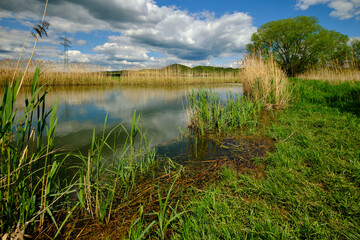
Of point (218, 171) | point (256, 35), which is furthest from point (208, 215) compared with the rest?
point (256, 35)

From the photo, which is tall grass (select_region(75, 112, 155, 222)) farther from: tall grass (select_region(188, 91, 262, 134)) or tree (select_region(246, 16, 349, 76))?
tree (select_region(246, 16, 349, 76))

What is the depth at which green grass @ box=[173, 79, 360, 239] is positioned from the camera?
119cm

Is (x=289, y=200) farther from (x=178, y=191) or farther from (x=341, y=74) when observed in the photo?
(x=341, y=74)

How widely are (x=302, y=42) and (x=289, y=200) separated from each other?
34082 millimetres

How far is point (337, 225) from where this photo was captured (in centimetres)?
121

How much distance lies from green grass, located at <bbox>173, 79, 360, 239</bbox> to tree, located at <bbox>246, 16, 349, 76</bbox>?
2951cm

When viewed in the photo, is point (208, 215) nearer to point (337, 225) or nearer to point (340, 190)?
point (337, 225)

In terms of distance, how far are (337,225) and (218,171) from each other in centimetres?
112

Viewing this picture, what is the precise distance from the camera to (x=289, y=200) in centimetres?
149

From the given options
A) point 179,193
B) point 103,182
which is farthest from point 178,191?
point 103,182

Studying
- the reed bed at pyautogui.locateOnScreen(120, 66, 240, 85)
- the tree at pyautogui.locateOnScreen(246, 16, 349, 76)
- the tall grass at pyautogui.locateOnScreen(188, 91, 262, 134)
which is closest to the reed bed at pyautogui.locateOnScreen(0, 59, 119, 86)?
the reed bed at pyautogui.locateOnScreen(120, 66, 240, 85)

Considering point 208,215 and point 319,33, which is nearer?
point 208,215

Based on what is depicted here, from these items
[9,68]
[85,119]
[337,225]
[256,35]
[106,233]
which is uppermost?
[256,35]

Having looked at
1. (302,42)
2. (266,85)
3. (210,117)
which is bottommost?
(210,117)
